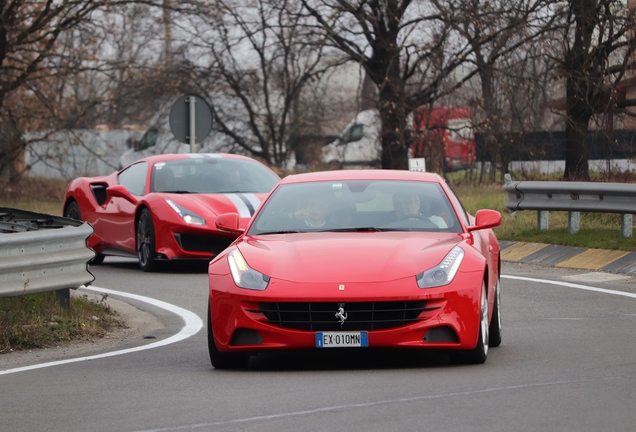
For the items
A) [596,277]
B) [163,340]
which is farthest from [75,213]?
[163,340]

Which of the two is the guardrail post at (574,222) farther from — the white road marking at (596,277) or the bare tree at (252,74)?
the bare tree at (252,74)

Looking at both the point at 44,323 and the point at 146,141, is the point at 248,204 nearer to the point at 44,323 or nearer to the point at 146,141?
the point at 44,323

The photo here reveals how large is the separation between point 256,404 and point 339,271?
137 centimetres

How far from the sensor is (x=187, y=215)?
14195 millimetres

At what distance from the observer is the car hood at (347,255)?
7.15 metres

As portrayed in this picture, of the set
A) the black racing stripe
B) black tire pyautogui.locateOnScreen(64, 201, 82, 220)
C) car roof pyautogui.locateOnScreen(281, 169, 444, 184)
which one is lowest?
black tire pyautogui.locateOnScreen(64, 201, 82, 220)

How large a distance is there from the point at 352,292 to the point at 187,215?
742 cm

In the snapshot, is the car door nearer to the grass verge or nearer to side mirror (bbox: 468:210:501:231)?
the grass verge

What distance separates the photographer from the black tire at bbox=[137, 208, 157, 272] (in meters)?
14.4

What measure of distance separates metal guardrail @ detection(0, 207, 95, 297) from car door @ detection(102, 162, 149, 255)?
4728 millimetres

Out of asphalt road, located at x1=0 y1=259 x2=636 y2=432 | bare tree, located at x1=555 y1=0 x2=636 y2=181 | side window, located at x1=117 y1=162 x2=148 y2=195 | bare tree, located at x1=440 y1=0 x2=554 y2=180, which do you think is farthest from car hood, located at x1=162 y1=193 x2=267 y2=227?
bare tree, located at x1=440 y1=0 x2=554 y2=180

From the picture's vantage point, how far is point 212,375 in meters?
7.18

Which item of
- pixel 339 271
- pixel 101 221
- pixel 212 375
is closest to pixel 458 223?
pixel 339 271

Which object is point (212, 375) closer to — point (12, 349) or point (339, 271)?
point (339, 271)
